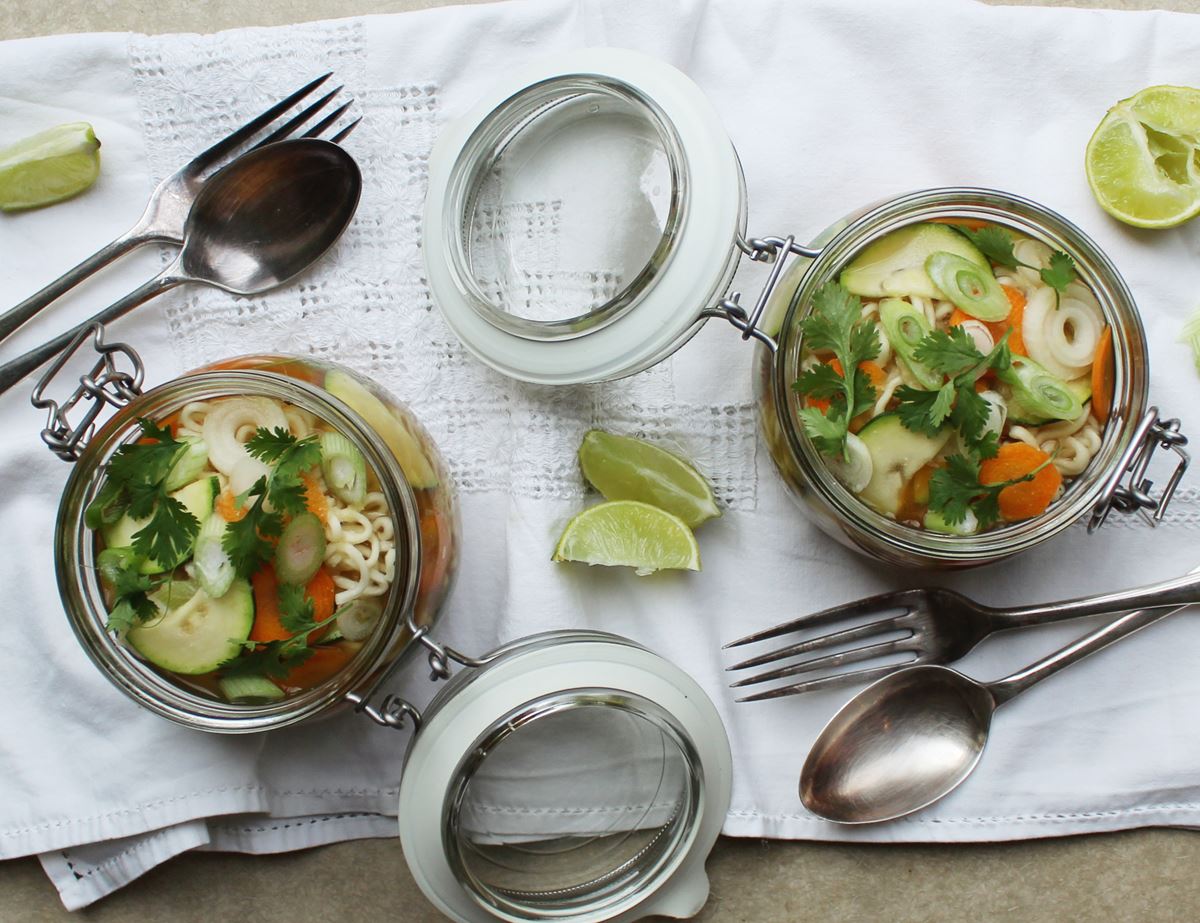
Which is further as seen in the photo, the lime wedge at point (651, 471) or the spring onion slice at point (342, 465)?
the lime wedge at point (651, 471)

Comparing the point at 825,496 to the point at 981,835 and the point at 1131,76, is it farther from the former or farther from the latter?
the point at 1131,76

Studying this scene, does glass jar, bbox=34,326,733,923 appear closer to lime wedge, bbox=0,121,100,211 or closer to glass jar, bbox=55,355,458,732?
glass jar, bbox=55,355,458,732

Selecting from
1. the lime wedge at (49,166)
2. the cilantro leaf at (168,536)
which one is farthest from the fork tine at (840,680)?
the lime wedge at (49,166)

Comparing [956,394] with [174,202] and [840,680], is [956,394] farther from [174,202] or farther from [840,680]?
[174,202]

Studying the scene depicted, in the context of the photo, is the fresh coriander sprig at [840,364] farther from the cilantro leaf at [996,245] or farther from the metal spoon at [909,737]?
the metal spoon at [909,737]

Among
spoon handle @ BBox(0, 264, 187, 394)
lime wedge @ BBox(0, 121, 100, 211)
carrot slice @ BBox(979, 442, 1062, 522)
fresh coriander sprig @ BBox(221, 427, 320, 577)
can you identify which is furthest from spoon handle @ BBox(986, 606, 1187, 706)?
lime wedge @ BBox(0, 121, 100, 211)

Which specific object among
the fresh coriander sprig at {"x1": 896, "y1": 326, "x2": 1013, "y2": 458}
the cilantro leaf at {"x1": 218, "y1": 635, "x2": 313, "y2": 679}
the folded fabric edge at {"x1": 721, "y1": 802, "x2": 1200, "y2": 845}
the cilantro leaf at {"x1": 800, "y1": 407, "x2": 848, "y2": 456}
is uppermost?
the fresh coriander sprig at {"x1": 896, "y1": 326, "x2": 1013, "y2": 458}
